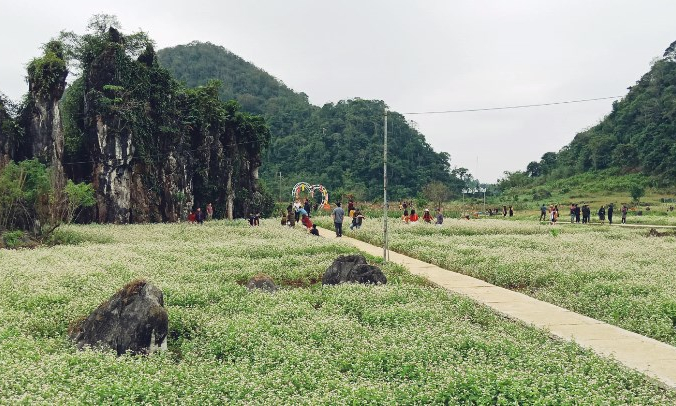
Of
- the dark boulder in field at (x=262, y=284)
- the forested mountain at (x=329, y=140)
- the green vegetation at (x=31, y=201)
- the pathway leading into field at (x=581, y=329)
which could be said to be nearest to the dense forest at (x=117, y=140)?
the green vegetation at (x=31, y=201)

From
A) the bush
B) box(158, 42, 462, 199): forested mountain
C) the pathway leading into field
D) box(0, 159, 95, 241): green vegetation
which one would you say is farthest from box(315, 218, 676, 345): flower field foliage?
box(158, 42, 462, 199): forested mountain

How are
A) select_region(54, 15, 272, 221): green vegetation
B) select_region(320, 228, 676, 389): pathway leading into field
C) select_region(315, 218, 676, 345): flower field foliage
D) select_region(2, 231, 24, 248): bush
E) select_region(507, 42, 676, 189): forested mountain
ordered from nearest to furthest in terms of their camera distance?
select_region(320, 228, 676, 389): pathway leading into field < select_region(315, 218, 676, 345): flower field foliage < select_region(2, 231, 24, 248): bush < select_region(54, 15, 272, 221): green vegetation < select_region(507, 42, 676, 189): forested mountain

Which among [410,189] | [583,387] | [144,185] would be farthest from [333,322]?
[410,189]

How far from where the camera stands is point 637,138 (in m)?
102

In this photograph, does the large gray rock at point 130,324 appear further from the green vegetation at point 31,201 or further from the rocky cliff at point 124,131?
the rocky cliff at point 124,131

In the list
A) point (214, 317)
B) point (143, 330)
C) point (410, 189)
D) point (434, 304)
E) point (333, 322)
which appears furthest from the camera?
point (410, 189)

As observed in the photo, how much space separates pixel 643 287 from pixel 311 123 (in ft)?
362

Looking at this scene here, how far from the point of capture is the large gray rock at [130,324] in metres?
10.4

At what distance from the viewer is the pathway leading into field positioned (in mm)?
9234

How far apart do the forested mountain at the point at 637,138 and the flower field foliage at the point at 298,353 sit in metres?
88.3

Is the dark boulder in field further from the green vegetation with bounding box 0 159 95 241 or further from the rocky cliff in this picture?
the rocky cliff

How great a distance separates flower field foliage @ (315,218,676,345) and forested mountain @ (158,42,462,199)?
6833 centimetres

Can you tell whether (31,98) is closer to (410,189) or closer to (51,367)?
(51,367)

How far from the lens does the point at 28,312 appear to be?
13.1 m
